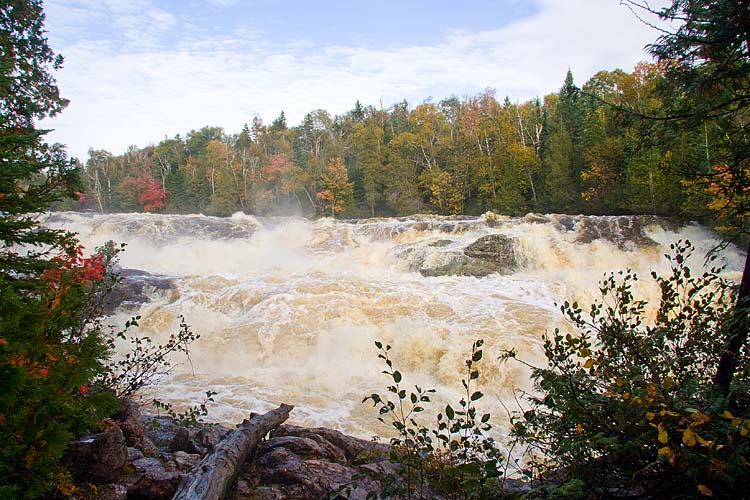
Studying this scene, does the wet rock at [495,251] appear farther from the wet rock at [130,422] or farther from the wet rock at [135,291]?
the wet rock at [130,422]

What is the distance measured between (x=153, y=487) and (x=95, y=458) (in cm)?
49

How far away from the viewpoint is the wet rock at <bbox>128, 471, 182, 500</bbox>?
319 cm

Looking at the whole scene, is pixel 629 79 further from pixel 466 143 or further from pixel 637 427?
pixel 637 427

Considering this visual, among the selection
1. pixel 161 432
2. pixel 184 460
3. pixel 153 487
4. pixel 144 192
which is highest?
pixel 144 192

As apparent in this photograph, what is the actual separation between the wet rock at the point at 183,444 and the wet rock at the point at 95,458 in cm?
110

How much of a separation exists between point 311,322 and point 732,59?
31.0 feet

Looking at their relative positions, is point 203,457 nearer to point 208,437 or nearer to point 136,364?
point 208,437

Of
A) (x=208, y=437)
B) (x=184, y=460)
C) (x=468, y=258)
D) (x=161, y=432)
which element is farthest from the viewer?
(x=468, y=258)

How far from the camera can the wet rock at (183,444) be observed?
436cm

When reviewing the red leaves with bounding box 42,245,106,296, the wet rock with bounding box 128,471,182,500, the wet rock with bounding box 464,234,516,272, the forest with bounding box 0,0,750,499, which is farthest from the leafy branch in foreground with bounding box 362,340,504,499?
the wet rock with bounding box 464,234,516,272

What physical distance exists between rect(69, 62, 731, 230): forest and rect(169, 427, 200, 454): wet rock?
1739cm

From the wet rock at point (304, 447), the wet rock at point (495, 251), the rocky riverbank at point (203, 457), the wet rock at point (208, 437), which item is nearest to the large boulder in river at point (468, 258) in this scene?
the wet rock at point (495, 251)

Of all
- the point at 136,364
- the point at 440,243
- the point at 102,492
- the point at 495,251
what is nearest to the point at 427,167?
the point at 440,243

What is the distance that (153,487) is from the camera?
3.22 m
